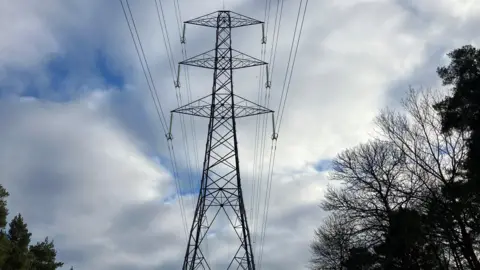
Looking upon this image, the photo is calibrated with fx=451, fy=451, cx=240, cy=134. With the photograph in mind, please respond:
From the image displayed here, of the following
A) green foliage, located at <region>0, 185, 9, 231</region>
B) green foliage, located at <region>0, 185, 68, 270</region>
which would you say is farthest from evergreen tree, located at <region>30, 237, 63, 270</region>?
green foliage, located at <region>0, 185, 9, 231</region>

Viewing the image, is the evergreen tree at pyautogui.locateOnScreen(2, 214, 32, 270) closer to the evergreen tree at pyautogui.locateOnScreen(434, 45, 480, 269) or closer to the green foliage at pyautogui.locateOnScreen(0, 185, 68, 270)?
the green foliage at pyautogui.locateOnScreen(0, 185, 68, 270)

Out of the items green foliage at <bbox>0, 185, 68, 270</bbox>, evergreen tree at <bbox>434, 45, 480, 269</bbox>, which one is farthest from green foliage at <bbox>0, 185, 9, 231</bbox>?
evergreen tree at <bbox>434, 45, 480, 269</bbox>

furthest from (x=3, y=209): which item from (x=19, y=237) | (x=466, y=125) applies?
(x=466, y=125)

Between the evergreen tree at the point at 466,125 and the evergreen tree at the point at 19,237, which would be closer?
the evergreen tree at the point at 466,125

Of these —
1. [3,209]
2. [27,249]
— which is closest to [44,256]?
[27,249]

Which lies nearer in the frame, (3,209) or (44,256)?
(3,209)

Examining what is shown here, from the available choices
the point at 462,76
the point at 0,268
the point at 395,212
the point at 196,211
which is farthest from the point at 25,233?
the point at 462,76

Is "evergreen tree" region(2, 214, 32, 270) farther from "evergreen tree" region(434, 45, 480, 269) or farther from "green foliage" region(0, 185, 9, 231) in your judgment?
"evergreen tree" region(434, 45, 480, 269)

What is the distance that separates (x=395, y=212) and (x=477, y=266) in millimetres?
5130

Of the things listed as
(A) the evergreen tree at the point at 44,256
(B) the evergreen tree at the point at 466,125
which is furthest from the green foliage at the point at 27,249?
(B) the evergreen tree at the point at 466,125

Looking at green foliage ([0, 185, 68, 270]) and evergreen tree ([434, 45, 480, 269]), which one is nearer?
evergreen tree ([434, 45, 480, 269])

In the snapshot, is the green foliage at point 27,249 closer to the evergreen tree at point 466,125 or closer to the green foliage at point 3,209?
the green foliage at point 3,209

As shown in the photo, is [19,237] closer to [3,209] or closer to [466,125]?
[3,209]

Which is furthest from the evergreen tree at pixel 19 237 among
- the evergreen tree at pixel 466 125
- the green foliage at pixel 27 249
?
the evergreen tree at pixel 466 125
